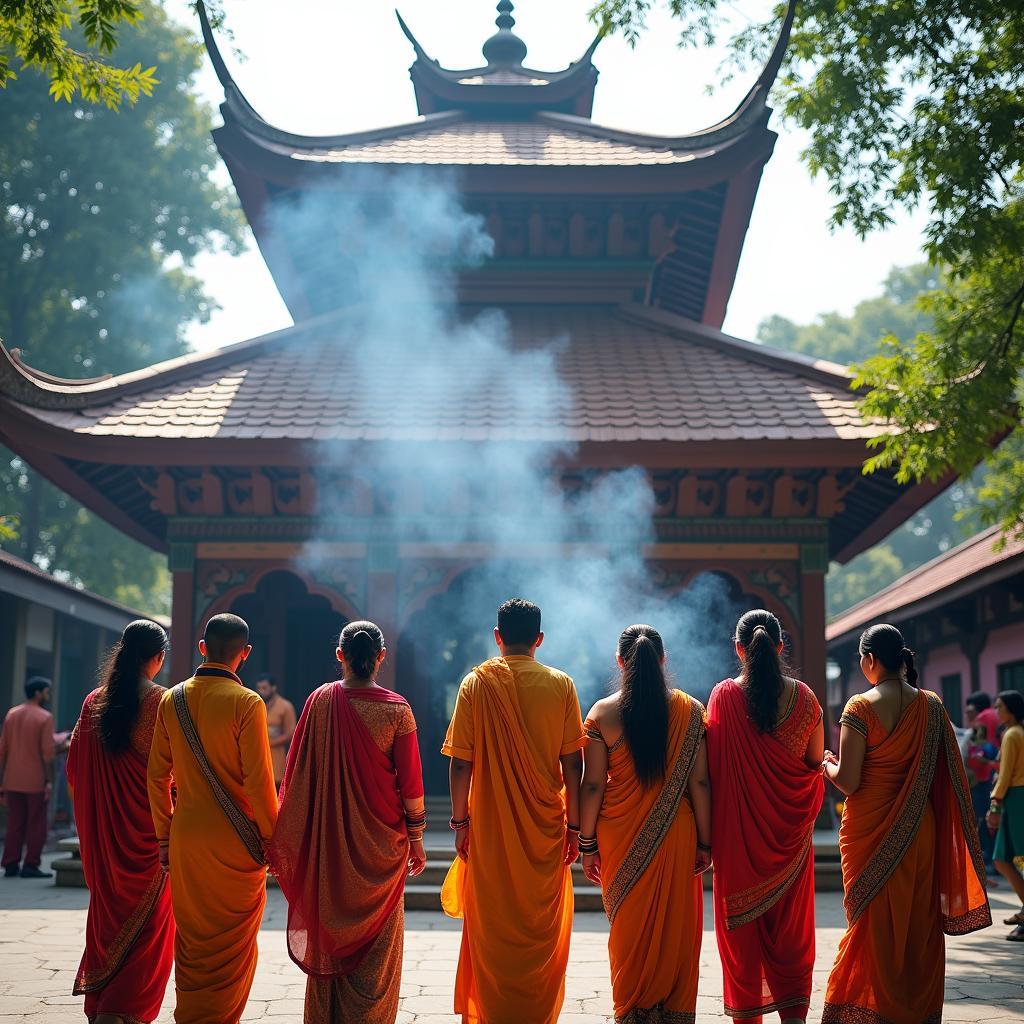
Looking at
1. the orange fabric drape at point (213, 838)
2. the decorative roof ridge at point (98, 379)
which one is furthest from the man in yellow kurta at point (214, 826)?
the decorative roof ridge at point (98, 379)

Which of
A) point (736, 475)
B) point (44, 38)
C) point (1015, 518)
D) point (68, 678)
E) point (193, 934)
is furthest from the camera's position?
point (68, 678)

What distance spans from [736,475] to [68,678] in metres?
13.9

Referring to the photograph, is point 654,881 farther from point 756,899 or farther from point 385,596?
point 385,596

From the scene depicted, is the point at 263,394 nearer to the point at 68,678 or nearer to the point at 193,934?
the point at 193,934

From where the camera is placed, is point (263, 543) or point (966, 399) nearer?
point (966, 399)

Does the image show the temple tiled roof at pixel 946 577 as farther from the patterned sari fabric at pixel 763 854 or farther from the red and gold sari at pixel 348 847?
the red and gold sari at pixel 348 847

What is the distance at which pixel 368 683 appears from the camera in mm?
4984

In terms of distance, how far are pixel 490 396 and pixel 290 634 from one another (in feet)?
15.5

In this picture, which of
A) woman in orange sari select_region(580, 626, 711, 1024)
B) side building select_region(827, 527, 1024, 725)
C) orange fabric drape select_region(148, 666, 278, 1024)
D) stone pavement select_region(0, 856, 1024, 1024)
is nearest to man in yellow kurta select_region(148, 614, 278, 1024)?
orange fabric drape select_region(148, 666, 278, 1024)

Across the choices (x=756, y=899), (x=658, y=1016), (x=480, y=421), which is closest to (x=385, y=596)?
(x=480, y=421)

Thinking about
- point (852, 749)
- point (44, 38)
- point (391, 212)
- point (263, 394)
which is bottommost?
point (852, 749)

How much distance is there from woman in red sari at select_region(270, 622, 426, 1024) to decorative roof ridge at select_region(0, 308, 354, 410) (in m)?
5.88

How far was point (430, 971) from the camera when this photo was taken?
6348 mm

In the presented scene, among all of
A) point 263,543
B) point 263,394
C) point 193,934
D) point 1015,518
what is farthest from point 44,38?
point 1015,518
